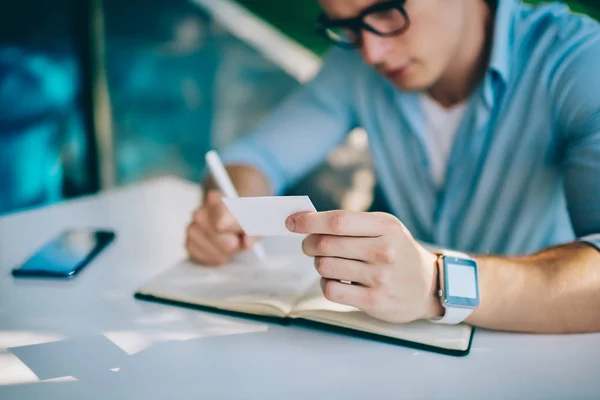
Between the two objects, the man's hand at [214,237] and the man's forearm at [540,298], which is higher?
the man's hand at [214,237]

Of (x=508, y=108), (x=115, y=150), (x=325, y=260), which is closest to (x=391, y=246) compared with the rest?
(x=325, y=260)

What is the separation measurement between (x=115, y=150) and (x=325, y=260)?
5.64ft

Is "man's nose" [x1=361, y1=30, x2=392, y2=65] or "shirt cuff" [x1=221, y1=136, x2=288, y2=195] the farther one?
"shirt cuff" [x1=221, y1=136, x2=288, y2=195]

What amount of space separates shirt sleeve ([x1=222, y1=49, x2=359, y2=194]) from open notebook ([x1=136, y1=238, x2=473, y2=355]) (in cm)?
38

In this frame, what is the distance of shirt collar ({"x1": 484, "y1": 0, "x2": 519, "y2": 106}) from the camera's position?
112cm

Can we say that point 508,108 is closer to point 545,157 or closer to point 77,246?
point 545,157

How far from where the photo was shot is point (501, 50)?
1.12 metres

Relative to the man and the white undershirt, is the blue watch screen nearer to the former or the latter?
the man

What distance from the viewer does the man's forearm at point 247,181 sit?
4.19ft

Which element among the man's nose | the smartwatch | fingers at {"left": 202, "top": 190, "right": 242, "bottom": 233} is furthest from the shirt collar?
fingers at {"left": 202, "top": 190, "right": 242, "bottom": 233}

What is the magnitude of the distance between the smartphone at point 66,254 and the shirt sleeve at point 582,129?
0.95 m

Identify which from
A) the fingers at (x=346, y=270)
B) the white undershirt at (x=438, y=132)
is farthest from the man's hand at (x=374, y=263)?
the white undershirt at (x=438, y=132)

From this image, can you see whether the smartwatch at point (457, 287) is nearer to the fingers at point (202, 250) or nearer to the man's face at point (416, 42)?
the fingers at point (202, 250)

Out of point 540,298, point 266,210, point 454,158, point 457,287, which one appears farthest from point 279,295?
point 454,158
